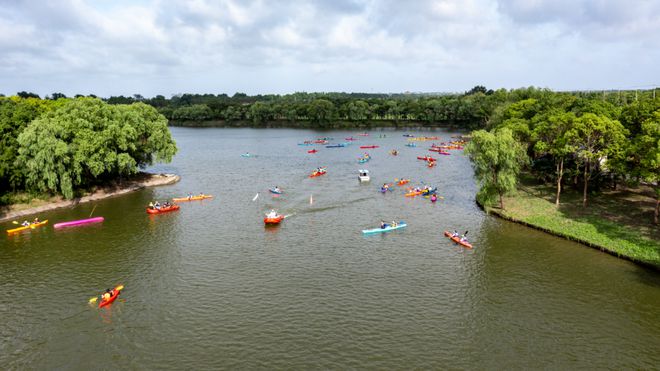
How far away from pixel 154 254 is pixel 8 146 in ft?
108

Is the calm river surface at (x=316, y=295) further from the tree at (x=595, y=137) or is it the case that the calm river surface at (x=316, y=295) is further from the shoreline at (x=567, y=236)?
the tree at (x=595, y=137)

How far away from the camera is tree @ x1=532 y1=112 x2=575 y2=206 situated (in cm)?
5922

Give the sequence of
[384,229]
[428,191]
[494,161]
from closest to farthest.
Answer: [384,229], [494,161], [428,191]

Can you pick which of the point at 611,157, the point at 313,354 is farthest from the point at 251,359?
the point at 611,157

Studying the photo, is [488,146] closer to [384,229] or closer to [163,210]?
[384,229]

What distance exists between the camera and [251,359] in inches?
1205

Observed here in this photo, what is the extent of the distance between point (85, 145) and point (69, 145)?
221 centimetres

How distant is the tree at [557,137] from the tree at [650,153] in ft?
26.5

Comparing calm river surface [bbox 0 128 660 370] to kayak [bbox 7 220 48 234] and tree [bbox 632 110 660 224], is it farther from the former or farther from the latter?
tree [bbox 632 110 660 224]

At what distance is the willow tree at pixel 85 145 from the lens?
206 ft

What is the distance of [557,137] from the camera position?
2431 inches

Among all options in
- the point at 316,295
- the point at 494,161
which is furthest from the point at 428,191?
the point at 316,295

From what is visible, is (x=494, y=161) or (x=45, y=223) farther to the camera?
(x=45, y=223)

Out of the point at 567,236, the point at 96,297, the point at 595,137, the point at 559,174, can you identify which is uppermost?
the point at 595,137
